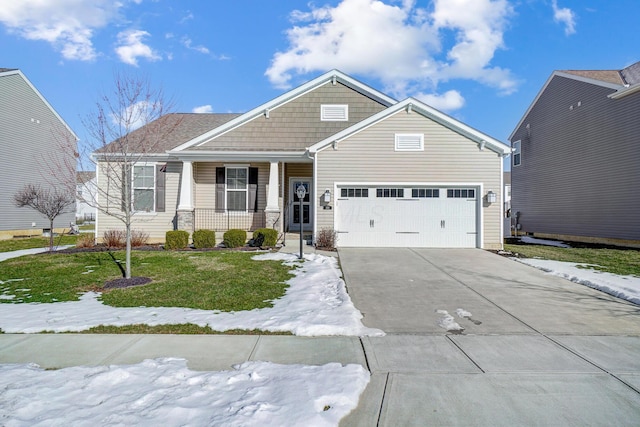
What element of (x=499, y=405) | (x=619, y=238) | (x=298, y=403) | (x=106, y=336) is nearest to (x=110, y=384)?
(x=106, y=336)

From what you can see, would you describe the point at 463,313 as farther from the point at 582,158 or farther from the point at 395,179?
the point at 582,158

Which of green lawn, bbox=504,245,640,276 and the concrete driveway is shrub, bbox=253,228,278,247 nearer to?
the concrete driveway

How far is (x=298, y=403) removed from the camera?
3.06 meters

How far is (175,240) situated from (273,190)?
3921 mm

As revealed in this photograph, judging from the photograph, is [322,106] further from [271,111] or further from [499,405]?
[499,405]

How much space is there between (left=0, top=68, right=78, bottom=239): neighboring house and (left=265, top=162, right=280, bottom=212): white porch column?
425 inches

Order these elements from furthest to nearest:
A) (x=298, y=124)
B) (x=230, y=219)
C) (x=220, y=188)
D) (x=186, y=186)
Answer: (x=298, y=124)
(x=220, y=188)
(x=230, y=219)
(x=186, y=186)

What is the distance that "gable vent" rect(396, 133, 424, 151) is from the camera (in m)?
12.7

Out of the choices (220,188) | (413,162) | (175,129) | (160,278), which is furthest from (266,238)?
(175,129)

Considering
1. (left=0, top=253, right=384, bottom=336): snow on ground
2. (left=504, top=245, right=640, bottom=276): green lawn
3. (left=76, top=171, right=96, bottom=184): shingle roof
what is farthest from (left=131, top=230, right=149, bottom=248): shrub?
(left=504, top=245, right=640, bottom=276): green lawn

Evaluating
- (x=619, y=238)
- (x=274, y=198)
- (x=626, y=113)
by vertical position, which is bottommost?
(x=619, y=238)

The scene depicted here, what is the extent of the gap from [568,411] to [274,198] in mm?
11404

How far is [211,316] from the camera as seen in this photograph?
5473mm

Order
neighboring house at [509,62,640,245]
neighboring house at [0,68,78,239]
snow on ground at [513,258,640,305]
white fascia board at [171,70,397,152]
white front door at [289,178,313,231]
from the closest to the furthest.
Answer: snow on ground at [513,258,640,305]
neighboring house at [509,62,640,245]
white fascia board at [171,70,397,152]
white front door at [289,178,313,231]
neighboring house at [0,68,78,239]
